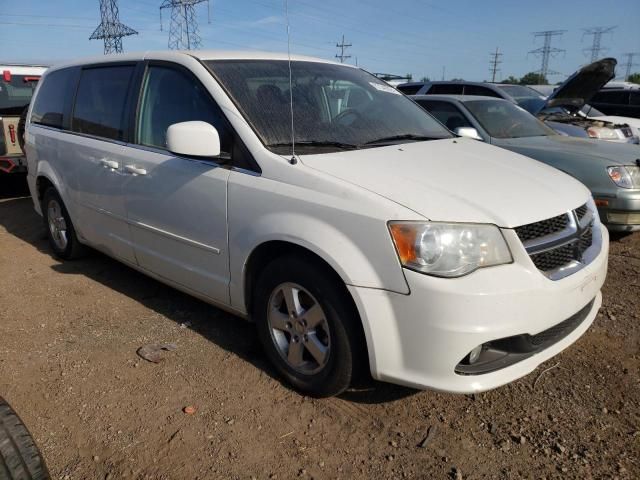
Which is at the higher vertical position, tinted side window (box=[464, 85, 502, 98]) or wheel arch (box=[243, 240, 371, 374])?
tinted side window (box=[464, 85, 502, 98])

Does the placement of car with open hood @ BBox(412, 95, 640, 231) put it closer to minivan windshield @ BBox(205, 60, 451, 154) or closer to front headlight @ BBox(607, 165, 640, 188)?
front headlight @ BBox(607, 165, 640, 188)

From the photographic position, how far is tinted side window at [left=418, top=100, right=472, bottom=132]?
6.45 metres

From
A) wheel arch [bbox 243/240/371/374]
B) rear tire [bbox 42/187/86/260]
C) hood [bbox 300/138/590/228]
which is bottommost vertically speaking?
rear tire [bbox 42/187/86/260]

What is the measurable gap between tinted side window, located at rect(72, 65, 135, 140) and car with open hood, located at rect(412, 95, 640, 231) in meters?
2.55

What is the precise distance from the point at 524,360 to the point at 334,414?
94cm

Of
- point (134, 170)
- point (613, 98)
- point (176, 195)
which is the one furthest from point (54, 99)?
point (613, 98)

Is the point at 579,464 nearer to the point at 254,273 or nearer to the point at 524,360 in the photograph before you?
the point at 524,360

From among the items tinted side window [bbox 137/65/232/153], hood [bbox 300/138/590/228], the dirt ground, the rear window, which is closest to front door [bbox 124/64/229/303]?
tinted side window [bbox 137/65/232/153]

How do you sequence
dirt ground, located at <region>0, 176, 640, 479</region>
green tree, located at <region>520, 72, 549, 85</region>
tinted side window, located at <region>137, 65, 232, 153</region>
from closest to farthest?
dirt ground, located at <region>0, 176, 640, 479</region> < tinted side window, located at <region>137, 65, 232, 153</region> < green tree, located at <region>520, 72, 549, 85</region>

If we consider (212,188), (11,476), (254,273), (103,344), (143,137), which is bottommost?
(103,344)

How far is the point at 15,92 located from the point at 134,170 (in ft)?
17.9

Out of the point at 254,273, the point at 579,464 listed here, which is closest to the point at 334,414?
the point at 254,273

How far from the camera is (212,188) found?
9.86ft

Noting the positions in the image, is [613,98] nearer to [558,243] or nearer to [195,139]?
[558,243]
